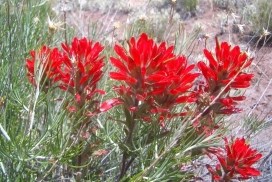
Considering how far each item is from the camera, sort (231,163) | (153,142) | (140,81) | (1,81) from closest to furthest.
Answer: (140,81)
(153,142)
(231,163)
(1,81)

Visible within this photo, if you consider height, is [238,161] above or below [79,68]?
below

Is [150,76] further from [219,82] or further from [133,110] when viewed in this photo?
[219,82]

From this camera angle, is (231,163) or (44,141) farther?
(231,163)

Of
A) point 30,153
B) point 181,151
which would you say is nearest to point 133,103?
point 181,151

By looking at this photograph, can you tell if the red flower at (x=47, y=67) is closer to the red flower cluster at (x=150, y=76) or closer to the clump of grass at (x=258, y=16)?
the red flower cluster at (x=150, y=76)

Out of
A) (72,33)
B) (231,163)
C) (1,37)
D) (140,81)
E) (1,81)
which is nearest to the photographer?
(140,81)

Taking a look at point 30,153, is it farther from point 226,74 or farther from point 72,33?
point 72,33

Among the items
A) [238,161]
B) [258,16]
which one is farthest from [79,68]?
[258,16]

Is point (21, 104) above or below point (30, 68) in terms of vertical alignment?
below
